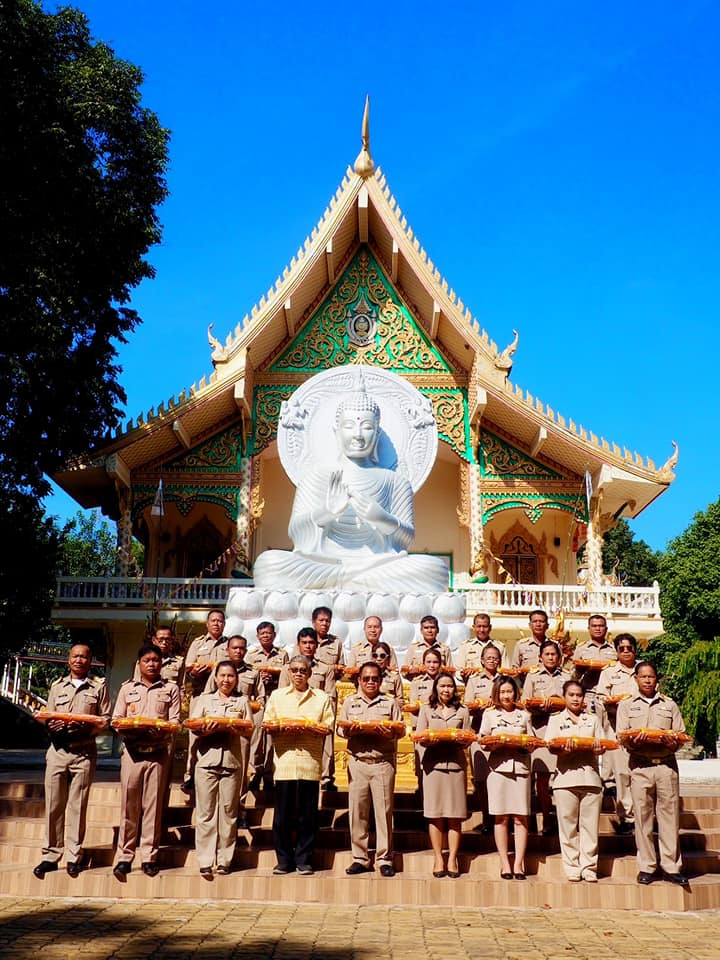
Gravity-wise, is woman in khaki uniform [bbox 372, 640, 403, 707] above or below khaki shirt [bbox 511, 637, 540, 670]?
below

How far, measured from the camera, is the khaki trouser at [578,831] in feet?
17.3

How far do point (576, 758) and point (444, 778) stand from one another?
76 cm

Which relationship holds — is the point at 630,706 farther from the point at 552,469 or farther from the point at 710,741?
the point at 710,741

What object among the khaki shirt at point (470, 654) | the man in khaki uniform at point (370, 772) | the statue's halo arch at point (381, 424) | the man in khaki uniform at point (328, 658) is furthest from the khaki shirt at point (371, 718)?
the statue's halo arch at point (381, 424)

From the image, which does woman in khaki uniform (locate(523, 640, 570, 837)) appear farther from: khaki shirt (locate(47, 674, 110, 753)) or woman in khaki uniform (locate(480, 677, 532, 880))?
khaki shirt (locate(47, 674, 110, 753))

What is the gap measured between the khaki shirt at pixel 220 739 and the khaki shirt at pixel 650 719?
217 centimetres

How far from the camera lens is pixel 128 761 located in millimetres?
5387

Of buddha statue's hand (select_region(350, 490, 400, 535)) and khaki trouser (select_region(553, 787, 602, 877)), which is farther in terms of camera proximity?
buddha statue's hand (select_region(350, 490, 400, 535))

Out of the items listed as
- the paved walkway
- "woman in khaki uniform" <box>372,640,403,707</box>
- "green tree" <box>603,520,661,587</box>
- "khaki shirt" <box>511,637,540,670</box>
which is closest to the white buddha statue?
"khaki shirt" <box>511,637,540,670</box>

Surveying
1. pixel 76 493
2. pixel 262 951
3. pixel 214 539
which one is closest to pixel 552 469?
pixel 214 539

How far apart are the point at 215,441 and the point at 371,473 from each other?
4.74 metres

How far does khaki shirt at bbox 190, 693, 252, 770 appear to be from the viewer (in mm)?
5363

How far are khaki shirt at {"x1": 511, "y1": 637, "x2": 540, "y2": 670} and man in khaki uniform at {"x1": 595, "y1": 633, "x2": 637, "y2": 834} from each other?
54 cm

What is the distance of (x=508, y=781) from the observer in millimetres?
5395
